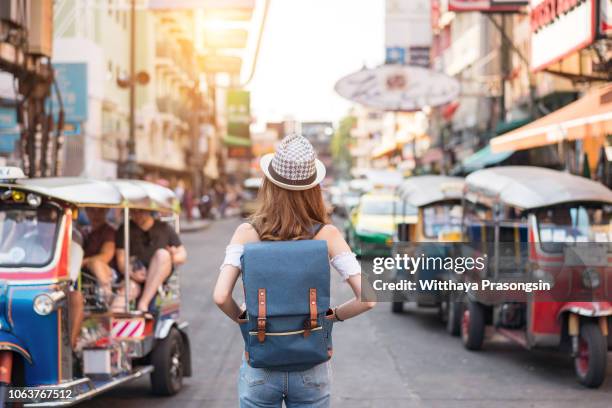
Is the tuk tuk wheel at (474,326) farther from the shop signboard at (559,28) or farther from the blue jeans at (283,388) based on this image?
the blue jeans at (283,388)

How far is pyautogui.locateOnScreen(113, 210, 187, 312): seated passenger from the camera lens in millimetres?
9289

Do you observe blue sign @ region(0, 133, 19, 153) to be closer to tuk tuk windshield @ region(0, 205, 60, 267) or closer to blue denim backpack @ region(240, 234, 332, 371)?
tuk tuk windshield @ region(0, 205, 60, 267)

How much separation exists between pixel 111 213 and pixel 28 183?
3.03 metres

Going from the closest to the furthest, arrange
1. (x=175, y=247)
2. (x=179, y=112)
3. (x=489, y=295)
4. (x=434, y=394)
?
(x=489, y=295), (x=434, y=394), (x=175, y=247), (x=179, y=112)

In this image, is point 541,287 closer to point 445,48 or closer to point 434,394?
point 434,394

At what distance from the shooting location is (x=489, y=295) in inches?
332

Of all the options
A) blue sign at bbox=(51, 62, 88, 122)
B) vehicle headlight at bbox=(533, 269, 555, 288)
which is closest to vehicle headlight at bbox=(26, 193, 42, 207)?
vehicle headlight at bbox=(533, 269, 555, 288)

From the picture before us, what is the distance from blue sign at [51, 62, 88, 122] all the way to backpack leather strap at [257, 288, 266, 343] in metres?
30.6

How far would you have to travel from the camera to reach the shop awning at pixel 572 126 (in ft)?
43.0

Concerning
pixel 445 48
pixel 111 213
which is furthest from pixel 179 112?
pixel 111 213

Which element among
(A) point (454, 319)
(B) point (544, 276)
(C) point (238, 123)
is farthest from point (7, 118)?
(C) point (238, 123)

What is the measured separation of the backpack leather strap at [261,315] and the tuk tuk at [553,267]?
4291 mm

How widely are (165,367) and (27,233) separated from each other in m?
2.08

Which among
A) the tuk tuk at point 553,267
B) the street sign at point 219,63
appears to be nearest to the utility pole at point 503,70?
the tuk tuk at point 553,267
